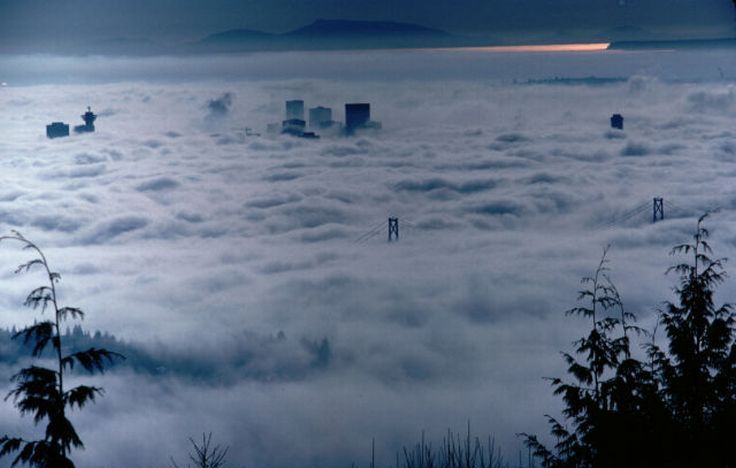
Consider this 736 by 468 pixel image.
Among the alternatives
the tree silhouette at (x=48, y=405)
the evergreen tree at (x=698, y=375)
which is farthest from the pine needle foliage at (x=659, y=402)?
the tree silhouette at (x=48, y=405)

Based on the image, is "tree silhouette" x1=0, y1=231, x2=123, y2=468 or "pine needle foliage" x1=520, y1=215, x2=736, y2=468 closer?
"tree silhouette" x1=0, y1=231, x2=123, y2=468

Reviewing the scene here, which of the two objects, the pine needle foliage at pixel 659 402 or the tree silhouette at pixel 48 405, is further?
the pine needle foliage at pixel 659 402

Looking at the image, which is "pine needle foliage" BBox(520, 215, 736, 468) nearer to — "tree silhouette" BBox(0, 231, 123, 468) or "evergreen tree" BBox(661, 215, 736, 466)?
"evergreen tree" BBox(661, 215, 736, 466)

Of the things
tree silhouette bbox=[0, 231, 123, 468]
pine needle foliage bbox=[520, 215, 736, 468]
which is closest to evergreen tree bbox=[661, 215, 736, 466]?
pine needle foliage bbox=[520, 215, 736, 468]

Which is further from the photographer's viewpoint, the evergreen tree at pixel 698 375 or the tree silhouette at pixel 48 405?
the evergreen tree at pixel 698 375

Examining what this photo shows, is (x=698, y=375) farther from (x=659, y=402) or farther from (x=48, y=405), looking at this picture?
(x=48, y=405)

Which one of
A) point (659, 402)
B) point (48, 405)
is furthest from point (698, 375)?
point (48, 405)

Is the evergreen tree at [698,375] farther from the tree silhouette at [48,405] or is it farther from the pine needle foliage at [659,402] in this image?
the tree silhouette at [48,405]

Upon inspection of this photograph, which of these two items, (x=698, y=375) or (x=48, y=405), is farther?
(x=698, y=375)

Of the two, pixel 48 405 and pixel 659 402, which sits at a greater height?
pixel 48 405
